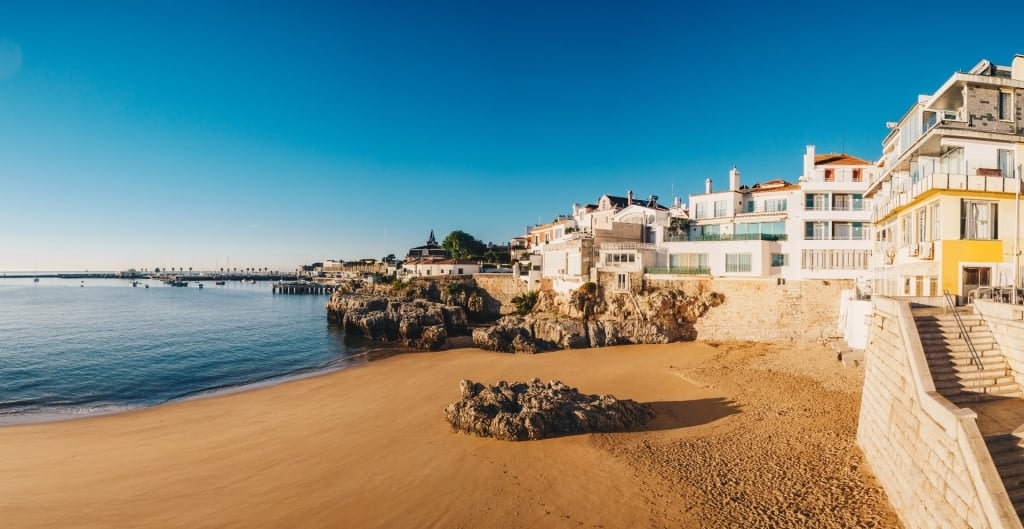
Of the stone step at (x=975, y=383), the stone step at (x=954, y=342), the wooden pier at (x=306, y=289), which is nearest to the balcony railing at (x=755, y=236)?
the stone step at (x=954, y=342)

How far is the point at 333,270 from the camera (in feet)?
499

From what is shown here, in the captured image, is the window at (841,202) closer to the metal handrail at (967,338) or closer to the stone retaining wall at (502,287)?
the metal handrail at (967,338)

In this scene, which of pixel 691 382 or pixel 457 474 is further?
pixel 691 382

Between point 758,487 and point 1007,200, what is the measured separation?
1347 cm

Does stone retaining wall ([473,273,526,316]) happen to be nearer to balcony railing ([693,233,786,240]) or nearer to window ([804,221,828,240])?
balcony railing ([693,233,786,240])

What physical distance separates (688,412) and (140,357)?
123 feet

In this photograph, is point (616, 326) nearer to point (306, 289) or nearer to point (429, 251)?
point (429, 251)

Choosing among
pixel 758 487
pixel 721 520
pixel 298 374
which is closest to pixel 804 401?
pixel 758 487

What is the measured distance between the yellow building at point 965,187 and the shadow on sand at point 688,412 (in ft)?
25.5

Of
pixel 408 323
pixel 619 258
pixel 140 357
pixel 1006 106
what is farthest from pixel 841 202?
pixel 140 357

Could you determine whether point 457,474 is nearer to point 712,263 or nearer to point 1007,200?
point 1007,200

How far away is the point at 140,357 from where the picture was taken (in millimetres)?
32781

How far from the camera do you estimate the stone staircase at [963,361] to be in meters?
10.7

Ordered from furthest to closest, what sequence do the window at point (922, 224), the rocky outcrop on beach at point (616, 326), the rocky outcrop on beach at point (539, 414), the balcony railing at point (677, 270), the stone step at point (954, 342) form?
1. the balcony railing at point (677, 270)
2. the rocky outcrop on beach at point (616, 326)
3. the window at point (922, 224)
4. the rocky outcrop on beach at point (539, 414)
5. the stone step at point (954, 342)
